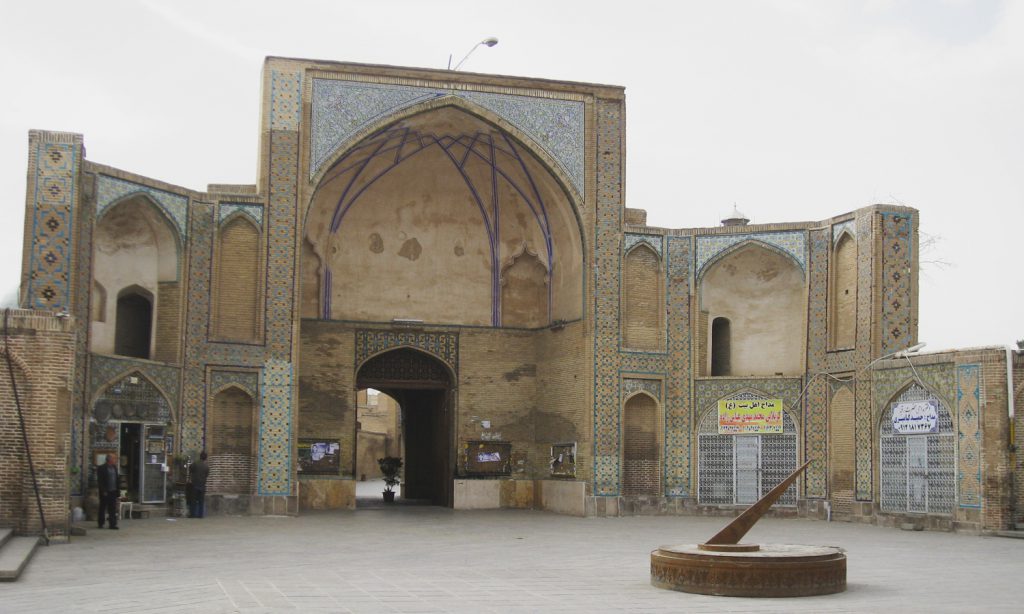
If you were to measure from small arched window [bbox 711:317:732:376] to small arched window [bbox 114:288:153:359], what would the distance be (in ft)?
31.3

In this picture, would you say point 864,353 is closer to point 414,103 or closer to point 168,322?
point 414,103

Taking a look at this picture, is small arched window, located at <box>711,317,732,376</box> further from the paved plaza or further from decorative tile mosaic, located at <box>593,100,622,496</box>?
the paved plaza

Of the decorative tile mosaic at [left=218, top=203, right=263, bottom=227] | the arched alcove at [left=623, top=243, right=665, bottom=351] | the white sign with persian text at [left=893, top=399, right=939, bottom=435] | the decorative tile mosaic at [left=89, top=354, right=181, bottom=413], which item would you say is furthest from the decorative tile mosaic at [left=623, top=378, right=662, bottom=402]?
the decorative tile mosaic at [left=89, top=354, right=181, bottom=413]

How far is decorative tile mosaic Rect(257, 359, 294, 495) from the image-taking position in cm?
1847

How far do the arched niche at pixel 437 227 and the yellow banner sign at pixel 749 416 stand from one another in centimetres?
302

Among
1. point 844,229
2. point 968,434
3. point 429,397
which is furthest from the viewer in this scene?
point 429,397

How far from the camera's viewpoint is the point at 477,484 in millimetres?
21453

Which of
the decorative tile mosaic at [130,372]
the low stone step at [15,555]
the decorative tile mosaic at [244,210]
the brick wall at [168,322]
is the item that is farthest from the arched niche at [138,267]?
the low stone step at [15,555]

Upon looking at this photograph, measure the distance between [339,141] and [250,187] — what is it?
1.60 metres

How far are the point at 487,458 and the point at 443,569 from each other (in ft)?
35.6

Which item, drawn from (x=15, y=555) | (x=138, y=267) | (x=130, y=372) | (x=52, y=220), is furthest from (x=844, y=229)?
(x=15, y=555)

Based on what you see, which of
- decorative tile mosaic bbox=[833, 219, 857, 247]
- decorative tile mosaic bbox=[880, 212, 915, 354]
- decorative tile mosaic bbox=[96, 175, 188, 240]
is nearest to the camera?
decorative tile mosaic bbox=[96, 175, 188, 240]

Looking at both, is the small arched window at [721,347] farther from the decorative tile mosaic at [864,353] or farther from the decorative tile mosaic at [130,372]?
the decorative tile mosaic at [130,372]

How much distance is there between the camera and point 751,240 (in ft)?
67.0
